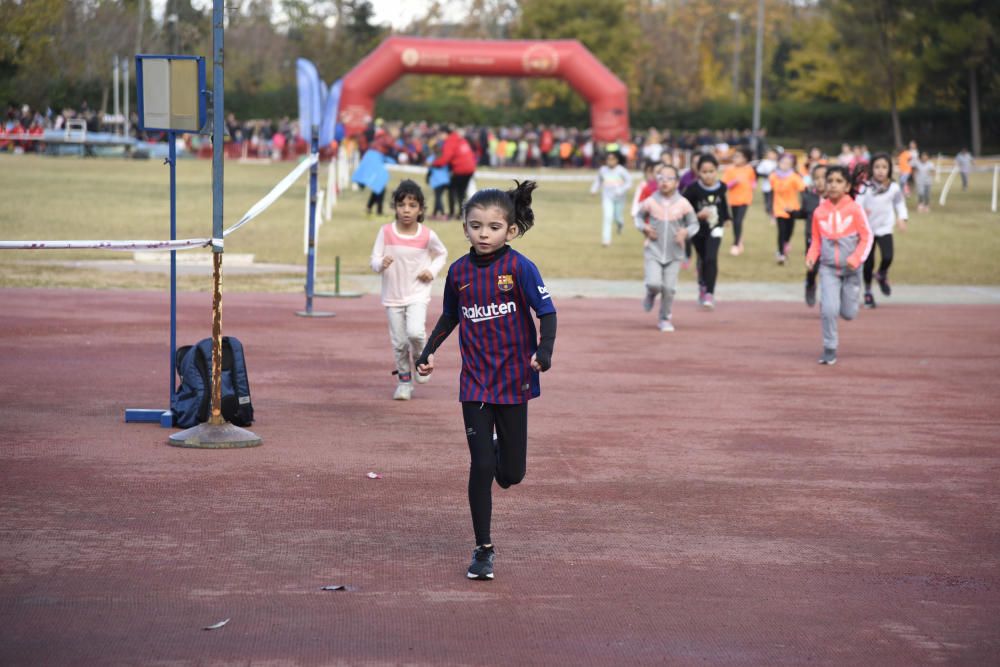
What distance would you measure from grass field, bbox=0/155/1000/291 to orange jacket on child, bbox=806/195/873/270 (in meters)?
7.91

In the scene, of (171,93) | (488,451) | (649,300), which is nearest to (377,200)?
(649,300)

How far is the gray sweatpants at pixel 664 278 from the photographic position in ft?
48.8

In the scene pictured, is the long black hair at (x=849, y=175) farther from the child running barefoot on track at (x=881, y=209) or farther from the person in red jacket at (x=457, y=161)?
the person in red jacket at (x=457, y=161)

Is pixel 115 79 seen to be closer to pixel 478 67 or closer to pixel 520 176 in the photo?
pixel 520 176

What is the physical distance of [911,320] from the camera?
16.5 m

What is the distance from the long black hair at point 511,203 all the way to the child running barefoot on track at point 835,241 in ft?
Result: 22.4

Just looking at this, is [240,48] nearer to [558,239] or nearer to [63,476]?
[558,239]

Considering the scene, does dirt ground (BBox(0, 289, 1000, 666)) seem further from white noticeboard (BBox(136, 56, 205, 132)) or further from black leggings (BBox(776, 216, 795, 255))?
black leggings (BBox(776, 216, 795, 255))

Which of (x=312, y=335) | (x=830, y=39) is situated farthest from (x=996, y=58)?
(x=312, y=335)

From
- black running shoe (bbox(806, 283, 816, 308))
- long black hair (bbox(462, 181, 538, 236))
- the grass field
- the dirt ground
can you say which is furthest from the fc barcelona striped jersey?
the grass field

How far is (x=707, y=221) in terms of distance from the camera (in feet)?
54.2

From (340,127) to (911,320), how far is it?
29.5 m

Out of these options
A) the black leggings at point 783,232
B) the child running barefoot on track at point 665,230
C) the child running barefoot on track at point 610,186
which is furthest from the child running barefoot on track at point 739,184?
the child running barefoot on track at point 665,230

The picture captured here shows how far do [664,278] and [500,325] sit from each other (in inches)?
359
